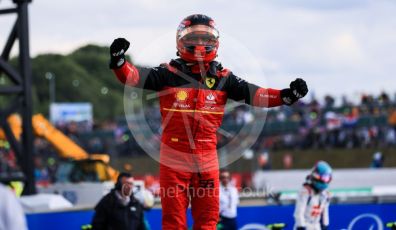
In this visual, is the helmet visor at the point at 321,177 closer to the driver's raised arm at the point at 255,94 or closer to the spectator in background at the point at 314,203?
the spectator in background at the point at 314,203

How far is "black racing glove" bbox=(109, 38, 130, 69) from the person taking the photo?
720 cm

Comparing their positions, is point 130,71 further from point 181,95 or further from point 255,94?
point 255,94

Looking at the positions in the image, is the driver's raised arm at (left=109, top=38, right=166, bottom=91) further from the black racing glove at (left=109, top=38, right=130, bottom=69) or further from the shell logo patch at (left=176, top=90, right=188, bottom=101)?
the shell logo patch at (left=176, top=90, right=188, bottom=101)

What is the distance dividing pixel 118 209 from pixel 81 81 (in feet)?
283

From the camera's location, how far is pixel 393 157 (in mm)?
Result: 31375

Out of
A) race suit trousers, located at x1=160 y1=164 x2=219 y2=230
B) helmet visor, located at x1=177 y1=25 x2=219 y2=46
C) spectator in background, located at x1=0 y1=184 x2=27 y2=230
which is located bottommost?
race suit trousers, located at x1=160 y1=164 x2=219 y2=230

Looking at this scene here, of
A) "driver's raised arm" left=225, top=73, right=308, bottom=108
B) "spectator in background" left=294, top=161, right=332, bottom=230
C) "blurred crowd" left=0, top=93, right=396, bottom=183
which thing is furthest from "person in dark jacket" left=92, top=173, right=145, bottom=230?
"blurred crowd" left=0, top=93, right=396, bottom=183

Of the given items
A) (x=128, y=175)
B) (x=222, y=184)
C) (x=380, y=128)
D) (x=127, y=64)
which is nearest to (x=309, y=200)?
(x=128, y=175)

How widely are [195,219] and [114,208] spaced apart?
4915 millimetres

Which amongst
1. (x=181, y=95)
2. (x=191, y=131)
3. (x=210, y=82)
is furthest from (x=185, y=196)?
(x=210, y=82)

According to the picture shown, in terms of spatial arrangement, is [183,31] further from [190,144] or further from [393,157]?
[393,157]

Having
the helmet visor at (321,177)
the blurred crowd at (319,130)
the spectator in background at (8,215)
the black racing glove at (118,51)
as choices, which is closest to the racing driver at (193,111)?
the black racing glove at (118,51)

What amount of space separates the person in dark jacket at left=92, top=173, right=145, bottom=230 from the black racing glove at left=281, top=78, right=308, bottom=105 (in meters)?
5.08

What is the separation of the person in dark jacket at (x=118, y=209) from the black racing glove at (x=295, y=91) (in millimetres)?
5078
